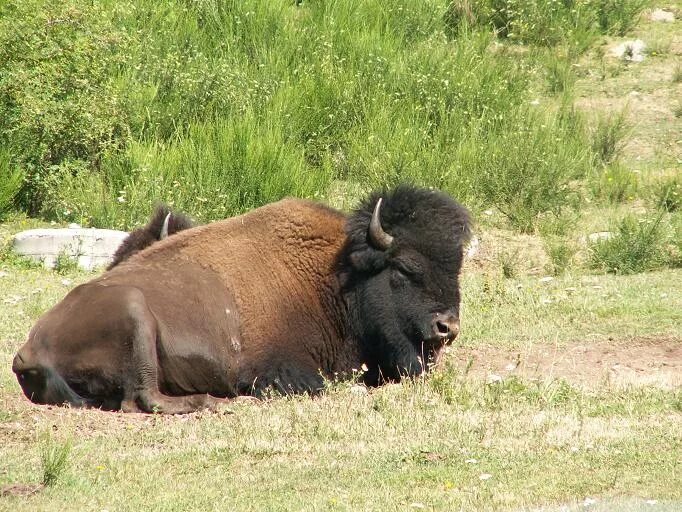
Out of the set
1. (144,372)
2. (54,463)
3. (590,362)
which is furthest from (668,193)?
(54,463)

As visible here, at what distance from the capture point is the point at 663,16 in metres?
23.5

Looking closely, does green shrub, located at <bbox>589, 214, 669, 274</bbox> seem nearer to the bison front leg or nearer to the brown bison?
the brown bison

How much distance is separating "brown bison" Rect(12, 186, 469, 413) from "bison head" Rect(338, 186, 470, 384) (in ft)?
0.04

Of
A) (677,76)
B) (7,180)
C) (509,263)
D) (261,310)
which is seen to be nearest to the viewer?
(261,310)

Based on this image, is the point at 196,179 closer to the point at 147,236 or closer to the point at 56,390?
the point at 147,236

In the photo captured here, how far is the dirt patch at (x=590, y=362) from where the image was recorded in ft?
30.5

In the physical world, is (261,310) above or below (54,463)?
below

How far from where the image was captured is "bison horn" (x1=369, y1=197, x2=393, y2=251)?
9430 millimetres

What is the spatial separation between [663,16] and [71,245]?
14.3 metres

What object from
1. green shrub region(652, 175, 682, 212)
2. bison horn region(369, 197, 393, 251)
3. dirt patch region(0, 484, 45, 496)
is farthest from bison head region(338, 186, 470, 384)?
green shrub region(652, 175, 682, 212)

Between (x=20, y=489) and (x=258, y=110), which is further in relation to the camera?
(x=258, y=110)

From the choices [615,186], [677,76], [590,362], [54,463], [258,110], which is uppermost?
[54,463]

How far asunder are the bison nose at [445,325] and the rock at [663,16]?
16.0m

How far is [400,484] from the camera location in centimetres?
659
